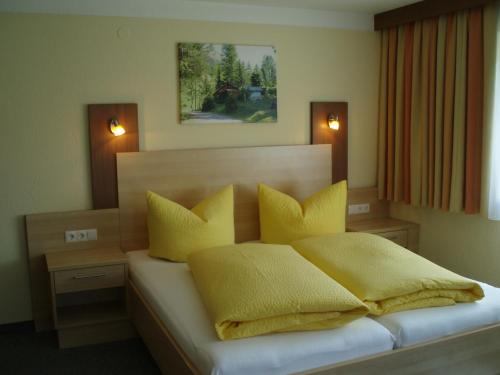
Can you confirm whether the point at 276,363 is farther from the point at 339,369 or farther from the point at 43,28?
the point at 43,28

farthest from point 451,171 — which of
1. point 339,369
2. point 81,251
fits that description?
point 81,251

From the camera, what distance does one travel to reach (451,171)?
3736 mm

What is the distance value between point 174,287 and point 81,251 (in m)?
0.95

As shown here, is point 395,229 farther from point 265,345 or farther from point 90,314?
point 90,314

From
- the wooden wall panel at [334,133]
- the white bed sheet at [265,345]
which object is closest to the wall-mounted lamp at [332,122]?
the wooden wall panel at [334,133]

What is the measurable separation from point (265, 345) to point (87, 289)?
58.5 inches

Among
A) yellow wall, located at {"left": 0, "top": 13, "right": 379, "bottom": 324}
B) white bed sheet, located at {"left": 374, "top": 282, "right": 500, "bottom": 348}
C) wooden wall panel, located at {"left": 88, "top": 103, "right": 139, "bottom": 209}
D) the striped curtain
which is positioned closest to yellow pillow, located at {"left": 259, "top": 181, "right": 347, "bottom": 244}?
yellow wall, located at {"left": 0, "top": 13, "right": 379, "bottom": 324}

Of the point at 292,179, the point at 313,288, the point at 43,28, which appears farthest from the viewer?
the point at 292,179

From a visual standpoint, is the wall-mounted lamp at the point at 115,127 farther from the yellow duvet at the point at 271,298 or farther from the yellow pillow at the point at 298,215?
the yellow duvet at the point at 271,298

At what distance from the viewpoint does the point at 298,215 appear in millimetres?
3709

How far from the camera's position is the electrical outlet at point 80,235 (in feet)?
11.5

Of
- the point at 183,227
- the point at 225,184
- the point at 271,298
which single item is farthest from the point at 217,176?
the point at 271,298

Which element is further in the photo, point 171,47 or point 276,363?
point 171,47

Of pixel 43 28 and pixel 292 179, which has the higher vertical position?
pixel 43 28
